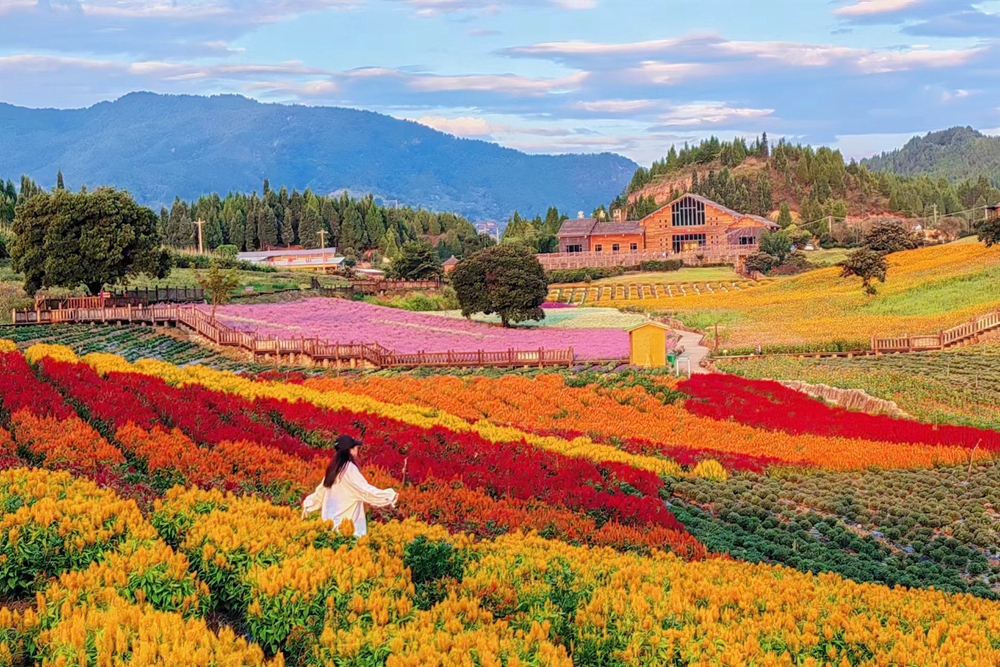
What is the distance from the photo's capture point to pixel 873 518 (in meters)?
17.5

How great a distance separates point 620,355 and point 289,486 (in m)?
34.5

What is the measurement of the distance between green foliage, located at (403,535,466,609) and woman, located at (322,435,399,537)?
960 millimetres

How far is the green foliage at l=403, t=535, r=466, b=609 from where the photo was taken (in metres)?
9.77

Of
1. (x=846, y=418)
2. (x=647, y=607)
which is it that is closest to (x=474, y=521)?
(x=647, y=607)

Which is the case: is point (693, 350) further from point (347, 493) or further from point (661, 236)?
point (661, 236)

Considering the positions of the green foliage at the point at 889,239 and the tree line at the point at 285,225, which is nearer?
the green foliage at the point at 889,239

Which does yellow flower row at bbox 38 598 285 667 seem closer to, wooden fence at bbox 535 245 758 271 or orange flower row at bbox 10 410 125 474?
orange flower row at bbox 10 410 125 474

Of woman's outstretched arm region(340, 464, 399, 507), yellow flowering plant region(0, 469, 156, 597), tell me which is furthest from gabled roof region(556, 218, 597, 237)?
yellow flowering plant region(0, 469, 156, 597)

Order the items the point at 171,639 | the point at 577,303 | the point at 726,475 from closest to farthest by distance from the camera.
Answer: the point at 171,639 < the point at 726,475 < the point at 577,303

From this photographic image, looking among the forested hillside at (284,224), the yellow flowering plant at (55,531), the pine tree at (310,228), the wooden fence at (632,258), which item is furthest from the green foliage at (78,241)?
the pine tree at (310,228)

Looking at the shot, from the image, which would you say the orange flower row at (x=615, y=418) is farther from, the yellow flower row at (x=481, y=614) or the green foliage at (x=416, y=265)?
the green foliage at (x=416, y=265)

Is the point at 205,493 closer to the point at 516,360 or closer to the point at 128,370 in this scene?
the point at 128,370

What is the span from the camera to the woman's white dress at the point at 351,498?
11.1 meters

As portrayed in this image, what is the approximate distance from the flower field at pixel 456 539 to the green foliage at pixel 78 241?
118ft
